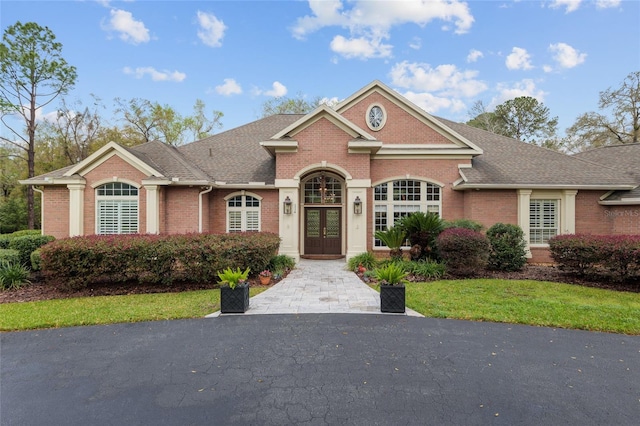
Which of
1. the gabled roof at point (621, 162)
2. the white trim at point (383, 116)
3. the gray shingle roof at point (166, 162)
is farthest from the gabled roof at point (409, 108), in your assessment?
the gray shingle roof at point (166, 162)

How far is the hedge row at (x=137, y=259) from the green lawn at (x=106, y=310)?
2.31 feet

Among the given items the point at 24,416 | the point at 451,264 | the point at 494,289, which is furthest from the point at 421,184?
the point at 24,416

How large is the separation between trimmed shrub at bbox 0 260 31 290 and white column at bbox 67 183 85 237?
2649 mm

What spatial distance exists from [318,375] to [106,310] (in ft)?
18.2

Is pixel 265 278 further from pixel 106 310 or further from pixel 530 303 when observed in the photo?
pixel 530 303

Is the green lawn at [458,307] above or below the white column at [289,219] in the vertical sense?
below

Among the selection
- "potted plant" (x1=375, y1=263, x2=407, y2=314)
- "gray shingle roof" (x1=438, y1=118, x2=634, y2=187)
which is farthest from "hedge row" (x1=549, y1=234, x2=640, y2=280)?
"potted plant" (x1=375, y1=263, x2=407, y2=314)

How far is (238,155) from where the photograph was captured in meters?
15.4

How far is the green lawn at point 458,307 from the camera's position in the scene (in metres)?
6.04

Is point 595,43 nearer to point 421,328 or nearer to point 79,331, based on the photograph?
point 421,328

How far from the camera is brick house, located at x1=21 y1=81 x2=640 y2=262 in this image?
12016mm

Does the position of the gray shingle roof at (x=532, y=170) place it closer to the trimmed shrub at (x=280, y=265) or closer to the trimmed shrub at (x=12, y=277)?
the trimmed shrub at (x=280, y=265)

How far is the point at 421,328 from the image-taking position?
5.71 metres

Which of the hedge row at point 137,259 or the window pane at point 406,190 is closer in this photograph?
the hedge row at point 137,259
